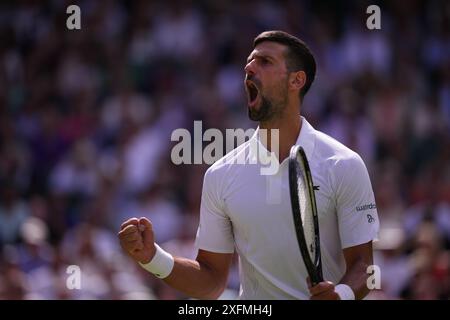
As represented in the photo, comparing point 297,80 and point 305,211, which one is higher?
point 297,80

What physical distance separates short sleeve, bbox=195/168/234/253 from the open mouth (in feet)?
1.34

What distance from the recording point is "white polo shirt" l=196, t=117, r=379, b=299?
5.25 meters

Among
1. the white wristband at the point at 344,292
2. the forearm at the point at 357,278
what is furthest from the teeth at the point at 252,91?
the white wristband at the point at 344,292

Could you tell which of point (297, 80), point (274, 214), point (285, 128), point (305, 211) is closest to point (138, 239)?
point (274, 214)

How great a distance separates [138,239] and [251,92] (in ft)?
3.20

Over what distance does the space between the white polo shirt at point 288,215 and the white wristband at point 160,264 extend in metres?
0.36

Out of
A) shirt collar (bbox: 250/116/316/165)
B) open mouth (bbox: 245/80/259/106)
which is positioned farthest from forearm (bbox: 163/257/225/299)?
open mouth (bbox: 245/80/259/106)

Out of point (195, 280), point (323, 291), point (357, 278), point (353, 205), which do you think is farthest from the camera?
point (195, 280)

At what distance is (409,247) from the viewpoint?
911cm

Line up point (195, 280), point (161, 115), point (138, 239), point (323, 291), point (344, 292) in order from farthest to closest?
point (161, 115) → point (195, 280) → point (138, 239) → point (344, 292) → point (323, 291)

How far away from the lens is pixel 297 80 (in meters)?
5.59

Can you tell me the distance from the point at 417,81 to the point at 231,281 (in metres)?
3.46

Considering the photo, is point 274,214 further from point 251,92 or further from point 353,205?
point 251,92

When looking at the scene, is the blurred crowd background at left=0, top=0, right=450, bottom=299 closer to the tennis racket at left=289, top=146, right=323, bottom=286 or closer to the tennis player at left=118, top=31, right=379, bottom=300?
the tennis player at left=118, top=31, right=379, bottom=300
